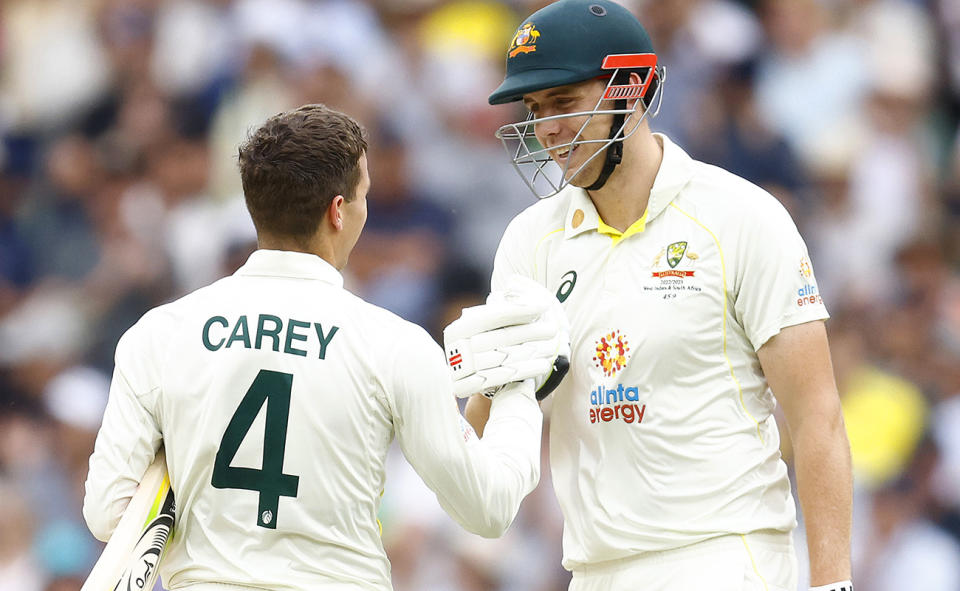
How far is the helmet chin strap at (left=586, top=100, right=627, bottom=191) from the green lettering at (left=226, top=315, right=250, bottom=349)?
1104 mm

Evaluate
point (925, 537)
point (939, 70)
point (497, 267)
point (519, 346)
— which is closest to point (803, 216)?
point (939, 70)

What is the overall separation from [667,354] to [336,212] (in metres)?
0.93

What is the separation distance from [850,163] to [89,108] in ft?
14.8

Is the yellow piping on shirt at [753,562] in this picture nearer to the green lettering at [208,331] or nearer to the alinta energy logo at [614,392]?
the alinta energy logo at [614,392]

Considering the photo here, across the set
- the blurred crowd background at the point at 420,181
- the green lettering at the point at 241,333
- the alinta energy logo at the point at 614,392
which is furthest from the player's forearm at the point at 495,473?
the blurred crowd background at the point at 420,181

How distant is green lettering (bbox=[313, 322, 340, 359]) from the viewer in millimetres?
2600

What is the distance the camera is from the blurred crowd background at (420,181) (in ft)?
19.8

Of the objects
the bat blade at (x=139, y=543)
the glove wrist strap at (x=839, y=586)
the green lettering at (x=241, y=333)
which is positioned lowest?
the glove wrist strap at (x=839, y=586)

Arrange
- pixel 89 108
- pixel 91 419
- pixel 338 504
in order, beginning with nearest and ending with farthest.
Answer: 1. pixel 338 504
2. pixel 91 419
3. pixel 89 108

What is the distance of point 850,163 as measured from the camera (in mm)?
6961

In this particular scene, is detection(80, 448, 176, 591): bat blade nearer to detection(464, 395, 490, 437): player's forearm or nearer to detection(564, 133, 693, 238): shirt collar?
detection(464, 395, 490, 437): player's forearm

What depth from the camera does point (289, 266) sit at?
2688 millimetres

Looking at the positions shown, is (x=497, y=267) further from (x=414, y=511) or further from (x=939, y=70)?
(x=939, y=70)

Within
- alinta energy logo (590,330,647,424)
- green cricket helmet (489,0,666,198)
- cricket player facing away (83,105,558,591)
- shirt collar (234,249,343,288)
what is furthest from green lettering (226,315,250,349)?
alinta energy logo (590,330,647,424)
